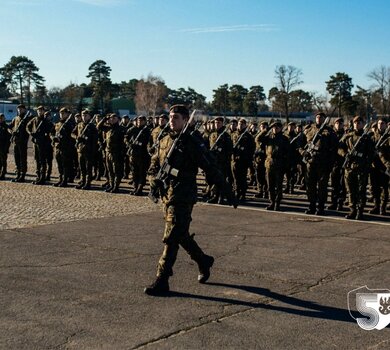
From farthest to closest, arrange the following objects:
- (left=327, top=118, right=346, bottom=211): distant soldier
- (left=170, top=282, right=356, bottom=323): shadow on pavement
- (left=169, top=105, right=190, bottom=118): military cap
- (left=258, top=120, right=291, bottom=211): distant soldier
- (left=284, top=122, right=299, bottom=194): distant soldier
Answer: (left=284, top=122, right=299, bottom=194): distant soldier → (left=327, top=118, right=346, bottom=211): distant soldier → (left=258, top=120, right=291, bottom=211): distant soldier → (left=169, top=105, right=190, bottom=118): military cap → (left=170, top=282, right=356, bottom=323): shadow on pavement

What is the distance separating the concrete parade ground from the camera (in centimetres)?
487

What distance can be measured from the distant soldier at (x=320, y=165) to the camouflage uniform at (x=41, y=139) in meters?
8.34

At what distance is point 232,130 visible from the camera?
1492 cm

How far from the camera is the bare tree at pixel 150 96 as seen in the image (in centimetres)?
9500

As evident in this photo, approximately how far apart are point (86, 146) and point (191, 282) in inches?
391

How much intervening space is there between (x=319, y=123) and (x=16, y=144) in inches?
379

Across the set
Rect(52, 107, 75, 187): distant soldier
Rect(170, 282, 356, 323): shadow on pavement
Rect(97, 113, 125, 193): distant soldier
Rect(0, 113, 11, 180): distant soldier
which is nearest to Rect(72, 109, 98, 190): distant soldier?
Rect(52, 107, 75, 187): distant soldier

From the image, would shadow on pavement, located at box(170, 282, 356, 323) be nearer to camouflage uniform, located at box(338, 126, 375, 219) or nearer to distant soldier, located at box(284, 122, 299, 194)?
camouflage uniform, located at box(338, 126, 375, 219)

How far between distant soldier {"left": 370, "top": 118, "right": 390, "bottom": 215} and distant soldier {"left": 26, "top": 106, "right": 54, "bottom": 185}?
31.1 feet

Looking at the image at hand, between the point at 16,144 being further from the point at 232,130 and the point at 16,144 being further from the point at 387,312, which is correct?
the point at 387,312

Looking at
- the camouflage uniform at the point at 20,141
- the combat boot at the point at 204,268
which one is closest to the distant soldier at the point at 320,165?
the combat boot at the point at 204,268

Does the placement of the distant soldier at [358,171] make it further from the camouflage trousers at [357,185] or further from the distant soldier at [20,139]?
the distant soldier at [20,139]

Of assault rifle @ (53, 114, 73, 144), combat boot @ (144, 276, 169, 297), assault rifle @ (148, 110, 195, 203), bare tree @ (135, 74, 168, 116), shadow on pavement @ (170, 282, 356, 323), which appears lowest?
shadow on pavement @ (170, 282, 356, 323)

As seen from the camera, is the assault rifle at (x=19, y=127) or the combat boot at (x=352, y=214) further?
Result: the assault rifle at (x=19, y=127)
